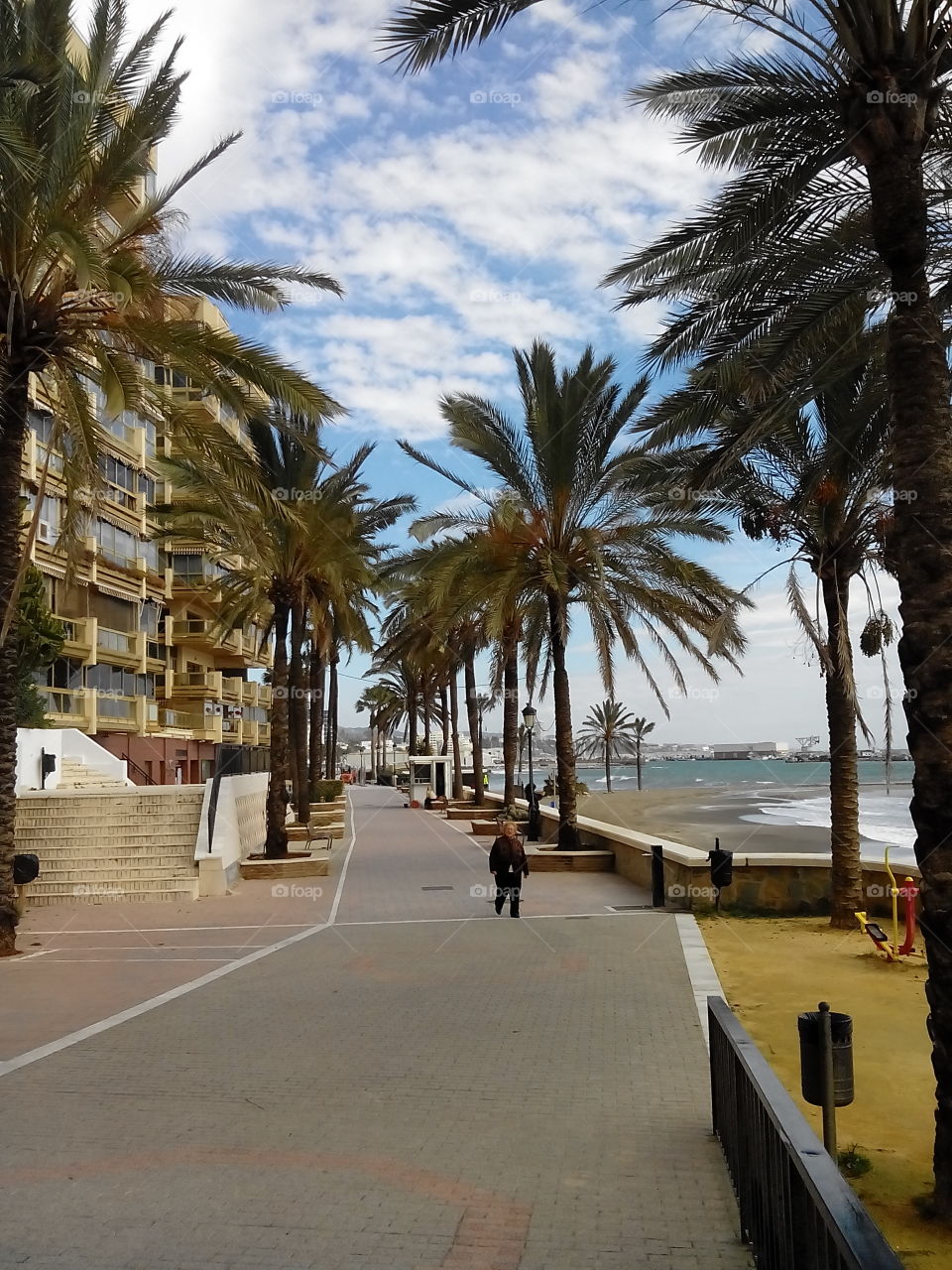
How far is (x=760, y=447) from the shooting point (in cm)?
1332

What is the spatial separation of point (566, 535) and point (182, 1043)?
538 inches

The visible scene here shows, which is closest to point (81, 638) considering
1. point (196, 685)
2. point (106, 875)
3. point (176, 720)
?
point (176, 720)

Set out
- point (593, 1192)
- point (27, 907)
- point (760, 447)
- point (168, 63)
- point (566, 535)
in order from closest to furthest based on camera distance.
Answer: point (593, 1192) → point (168, 63) → point (760, 447) → point (27, 907) → point (566, 535)

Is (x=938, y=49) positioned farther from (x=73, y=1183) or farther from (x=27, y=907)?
(x=27, y=907)

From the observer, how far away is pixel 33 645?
78.6 feet

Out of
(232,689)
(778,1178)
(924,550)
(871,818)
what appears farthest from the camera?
(871,818)

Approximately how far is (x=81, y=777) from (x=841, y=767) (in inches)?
750

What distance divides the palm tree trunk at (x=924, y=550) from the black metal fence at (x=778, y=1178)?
105 centimetres

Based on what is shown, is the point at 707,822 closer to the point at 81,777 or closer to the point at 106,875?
the point at 81,777

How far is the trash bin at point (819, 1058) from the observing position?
4691 millimetres

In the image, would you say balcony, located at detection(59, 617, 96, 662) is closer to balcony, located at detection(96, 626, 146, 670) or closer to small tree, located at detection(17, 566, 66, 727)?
balcony, located at detection(96, 626, 146, 670)

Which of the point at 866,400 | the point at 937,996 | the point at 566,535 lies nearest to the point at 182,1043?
the point at 937,996

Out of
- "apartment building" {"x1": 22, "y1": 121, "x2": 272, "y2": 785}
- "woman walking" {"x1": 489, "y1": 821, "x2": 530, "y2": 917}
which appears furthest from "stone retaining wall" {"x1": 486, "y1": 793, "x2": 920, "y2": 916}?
"apartment building" {"x1": 22, "y1": 121, "x2": 272, "y2": 785}

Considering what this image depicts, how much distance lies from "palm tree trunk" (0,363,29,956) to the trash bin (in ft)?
33.2
